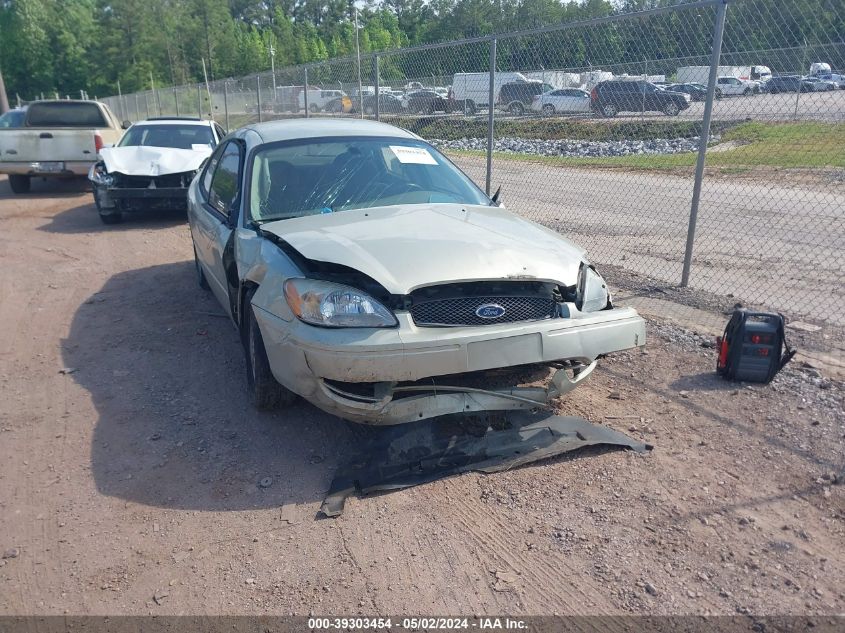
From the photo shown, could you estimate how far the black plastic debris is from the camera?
11.2ft

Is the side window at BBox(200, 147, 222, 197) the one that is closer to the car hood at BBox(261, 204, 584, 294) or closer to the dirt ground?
the dirt ground

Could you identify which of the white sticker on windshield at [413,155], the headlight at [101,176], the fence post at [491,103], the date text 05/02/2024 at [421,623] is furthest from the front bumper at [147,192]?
the date text 05/02/2024 at [421,623]

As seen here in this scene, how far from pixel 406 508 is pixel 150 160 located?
860cm

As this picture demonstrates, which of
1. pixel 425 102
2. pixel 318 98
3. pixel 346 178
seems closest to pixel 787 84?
pixel 346 178

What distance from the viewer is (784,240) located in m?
9.34

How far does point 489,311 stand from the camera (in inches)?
140

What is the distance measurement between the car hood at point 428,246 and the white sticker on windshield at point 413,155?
0.72 m

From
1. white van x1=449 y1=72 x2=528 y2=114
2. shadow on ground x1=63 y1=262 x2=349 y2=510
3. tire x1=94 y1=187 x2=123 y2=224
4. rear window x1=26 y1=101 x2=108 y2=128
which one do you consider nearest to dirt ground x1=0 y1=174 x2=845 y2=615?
shadow on ground x1=63 y1=262 x2=349 y2=510

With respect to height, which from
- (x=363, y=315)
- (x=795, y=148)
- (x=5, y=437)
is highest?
(x=795, y=148)

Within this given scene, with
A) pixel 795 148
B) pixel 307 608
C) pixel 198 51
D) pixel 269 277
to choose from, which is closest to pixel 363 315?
pixel 269 277

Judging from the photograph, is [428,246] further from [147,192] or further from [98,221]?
[98,221]

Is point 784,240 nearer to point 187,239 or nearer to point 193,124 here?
point 187,239

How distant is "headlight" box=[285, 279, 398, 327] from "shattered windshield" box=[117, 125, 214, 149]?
8612 millimetres

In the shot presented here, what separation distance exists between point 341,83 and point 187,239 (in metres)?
4.59
